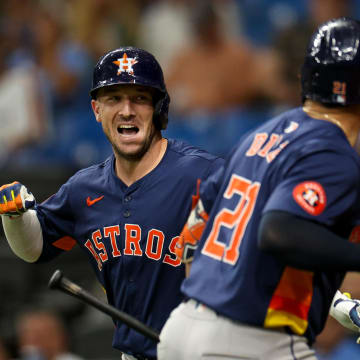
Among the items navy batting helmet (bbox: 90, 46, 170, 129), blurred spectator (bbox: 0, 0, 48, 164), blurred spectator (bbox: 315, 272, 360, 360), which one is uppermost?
navy batting helmet (bbox: 90, 46, 170, 129)

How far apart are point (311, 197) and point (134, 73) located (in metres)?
1.37

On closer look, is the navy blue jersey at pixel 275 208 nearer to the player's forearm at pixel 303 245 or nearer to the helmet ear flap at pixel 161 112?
the player's forearm at pixel 303 245

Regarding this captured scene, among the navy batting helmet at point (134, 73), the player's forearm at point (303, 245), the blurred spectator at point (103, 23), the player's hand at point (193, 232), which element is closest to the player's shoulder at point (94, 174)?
the navy batting helmet at point (134, 73)

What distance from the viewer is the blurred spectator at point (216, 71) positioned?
23.6 feet

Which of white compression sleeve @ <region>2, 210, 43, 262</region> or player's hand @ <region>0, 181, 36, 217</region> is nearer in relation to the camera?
player's hand @ <region>0, 181, 36, 217</region>

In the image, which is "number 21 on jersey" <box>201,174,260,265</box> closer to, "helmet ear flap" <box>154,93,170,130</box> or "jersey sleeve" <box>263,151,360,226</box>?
"jersey sleeve" <box>263,151,360,226</box>

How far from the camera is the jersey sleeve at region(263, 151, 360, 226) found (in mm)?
2406

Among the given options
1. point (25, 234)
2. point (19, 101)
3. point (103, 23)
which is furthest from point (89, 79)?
point (25, 234)

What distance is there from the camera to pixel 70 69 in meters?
8.41

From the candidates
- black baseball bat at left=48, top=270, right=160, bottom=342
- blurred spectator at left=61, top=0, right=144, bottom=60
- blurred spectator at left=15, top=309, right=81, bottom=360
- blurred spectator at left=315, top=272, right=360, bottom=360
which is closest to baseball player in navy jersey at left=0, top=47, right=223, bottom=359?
black baseball bat at left=48, top=270, right=160, bottom=342

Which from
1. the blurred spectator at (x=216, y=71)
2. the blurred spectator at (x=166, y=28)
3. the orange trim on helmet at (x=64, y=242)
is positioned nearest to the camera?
the orange trim on helmet at (x=64, y=242)

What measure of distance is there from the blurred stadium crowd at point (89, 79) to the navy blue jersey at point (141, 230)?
2.96 m

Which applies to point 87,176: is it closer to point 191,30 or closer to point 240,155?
point 240,155

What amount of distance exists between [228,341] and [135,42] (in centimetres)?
579
